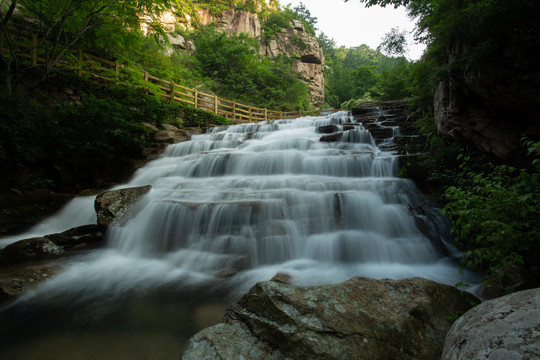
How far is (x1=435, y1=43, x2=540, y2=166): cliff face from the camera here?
9.89 feet

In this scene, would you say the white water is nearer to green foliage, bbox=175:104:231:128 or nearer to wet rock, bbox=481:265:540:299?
wet rock, bbox=481:265:540:299

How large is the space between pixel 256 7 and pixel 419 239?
127ft

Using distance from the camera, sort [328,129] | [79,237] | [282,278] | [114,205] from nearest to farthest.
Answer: [282,278]
[79,237]
[114,205]
[328,129]

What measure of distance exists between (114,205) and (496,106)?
6907 mm

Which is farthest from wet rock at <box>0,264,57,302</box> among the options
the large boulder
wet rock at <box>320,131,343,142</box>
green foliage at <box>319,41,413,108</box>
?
green foliage at <box>319,41,413,108</box>

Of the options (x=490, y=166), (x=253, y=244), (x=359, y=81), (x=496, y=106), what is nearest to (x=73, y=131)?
(x=253, y=244)

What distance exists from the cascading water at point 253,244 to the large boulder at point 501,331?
71.1 inches

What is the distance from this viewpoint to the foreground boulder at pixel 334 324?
150cm

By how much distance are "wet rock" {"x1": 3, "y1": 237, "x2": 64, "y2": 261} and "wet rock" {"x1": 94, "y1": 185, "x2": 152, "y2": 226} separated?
76 cm

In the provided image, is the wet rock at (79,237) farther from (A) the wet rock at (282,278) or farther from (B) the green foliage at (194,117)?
(B) the green foliage at (194,117)

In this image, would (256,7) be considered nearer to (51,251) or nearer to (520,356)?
(51,251)

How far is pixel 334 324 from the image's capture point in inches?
64.3

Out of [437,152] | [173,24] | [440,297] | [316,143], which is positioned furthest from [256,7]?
[440,297]

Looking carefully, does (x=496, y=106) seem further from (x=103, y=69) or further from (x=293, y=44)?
(x=293, y=44)
